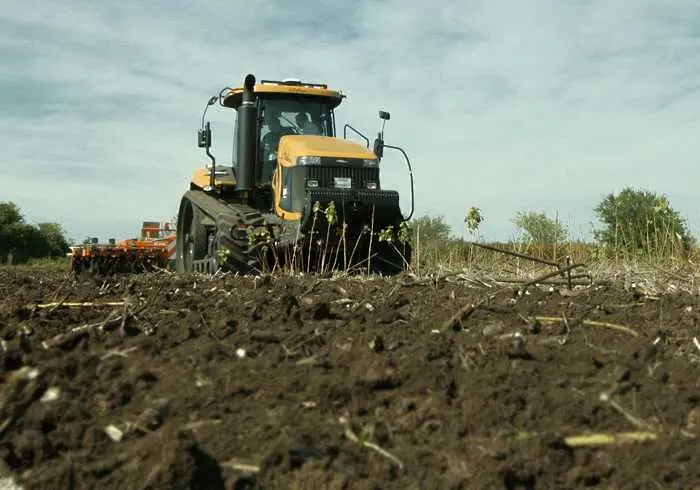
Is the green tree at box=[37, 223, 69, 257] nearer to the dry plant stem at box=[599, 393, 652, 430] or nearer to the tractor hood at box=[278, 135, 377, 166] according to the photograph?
the tractor hood at box=[278, 135, 377, 166]

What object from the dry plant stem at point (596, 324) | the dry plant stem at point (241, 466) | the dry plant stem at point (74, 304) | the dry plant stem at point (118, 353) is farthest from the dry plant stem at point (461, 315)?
the dry plant stem at point (74, 304)

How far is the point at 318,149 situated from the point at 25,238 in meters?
30.1

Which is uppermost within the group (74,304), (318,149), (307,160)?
(318,149)

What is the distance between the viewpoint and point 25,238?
127ft

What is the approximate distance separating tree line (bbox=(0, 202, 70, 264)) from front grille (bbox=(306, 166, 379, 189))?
1039 inches

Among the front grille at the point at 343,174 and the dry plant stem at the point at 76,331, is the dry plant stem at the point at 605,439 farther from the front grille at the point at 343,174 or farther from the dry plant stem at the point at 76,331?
the front grille at the point at 343,174

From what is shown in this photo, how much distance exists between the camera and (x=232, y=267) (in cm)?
1137

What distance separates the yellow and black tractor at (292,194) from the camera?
11.1 meters

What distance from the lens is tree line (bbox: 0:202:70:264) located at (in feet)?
122

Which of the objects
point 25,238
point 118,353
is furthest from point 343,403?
point 25,238

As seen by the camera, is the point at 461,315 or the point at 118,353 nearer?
the point at 118,353

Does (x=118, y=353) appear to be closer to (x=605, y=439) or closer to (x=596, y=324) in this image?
(x=605, y=439)

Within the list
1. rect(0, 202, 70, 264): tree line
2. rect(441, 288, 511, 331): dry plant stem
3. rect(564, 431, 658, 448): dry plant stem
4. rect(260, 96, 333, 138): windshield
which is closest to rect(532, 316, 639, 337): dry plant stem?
rect(441, 288, 511, 331): dry plant stem

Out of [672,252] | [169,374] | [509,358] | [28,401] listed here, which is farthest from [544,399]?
[672,252]
